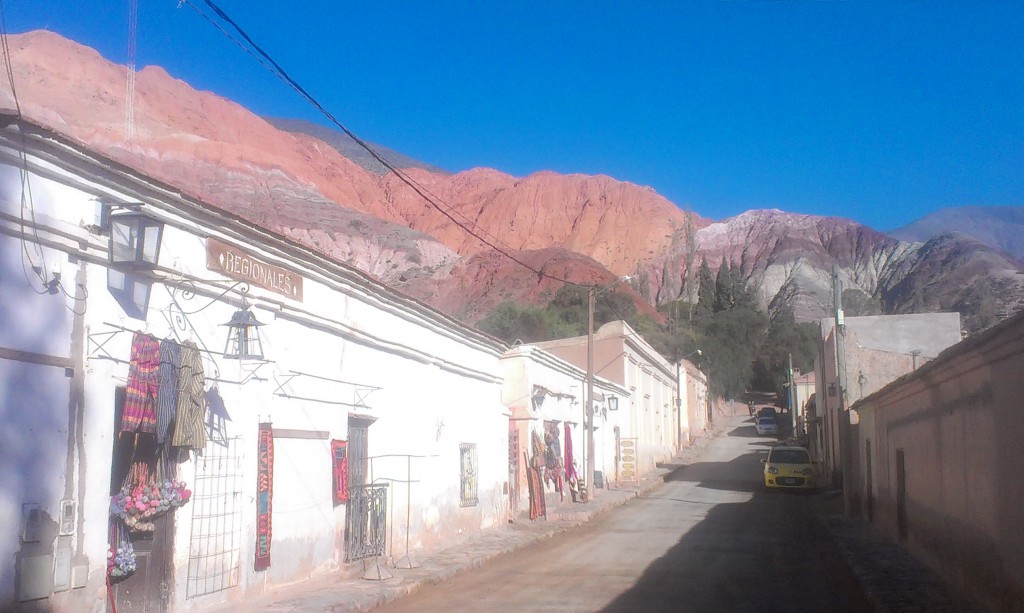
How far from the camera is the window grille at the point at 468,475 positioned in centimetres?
1728

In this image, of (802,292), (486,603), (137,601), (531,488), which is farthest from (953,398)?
(802,292)

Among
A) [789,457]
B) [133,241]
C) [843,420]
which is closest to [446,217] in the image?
[789,457]

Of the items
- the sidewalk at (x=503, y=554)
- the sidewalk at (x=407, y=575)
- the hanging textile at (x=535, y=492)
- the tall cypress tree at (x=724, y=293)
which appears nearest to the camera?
the sidewalk at (x=407, y=575)

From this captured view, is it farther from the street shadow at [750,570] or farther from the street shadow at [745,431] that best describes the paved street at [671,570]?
the street shadow at [745,431]

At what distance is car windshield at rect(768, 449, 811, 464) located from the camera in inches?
1151

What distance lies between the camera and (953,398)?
35.8 feet

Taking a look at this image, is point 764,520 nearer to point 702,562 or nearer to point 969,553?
point 702,562

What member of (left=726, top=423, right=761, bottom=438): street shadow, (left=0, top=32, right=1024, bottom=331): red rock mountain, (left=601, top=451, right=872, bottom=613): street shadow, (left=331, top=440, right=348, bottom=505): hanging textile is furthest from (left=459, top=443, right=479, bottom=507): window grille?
(left=726, top=423, right=761, bottom=438): street shadow

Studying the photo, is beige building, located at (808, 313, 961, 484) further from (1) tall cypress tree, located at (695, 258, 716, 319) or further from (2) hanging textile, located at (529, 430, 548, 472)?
(1) tall cypress tree, located at (695, 258, 716, 319)

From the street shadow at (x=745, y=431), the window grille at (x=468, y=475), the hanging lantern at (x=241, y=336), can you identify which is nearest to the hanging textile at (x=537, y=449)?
the window grille at (x=468, y=475)

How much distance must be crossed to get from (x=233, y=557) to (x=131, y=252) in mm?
3814

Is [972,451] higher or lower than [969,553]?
higher

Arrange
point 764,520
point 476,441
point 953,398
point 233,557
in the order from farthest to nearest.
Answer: point 764,520
point 476,441
point 953,398
point 233,557

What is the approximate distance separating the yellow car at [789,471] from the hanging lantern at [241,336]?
23040mm
